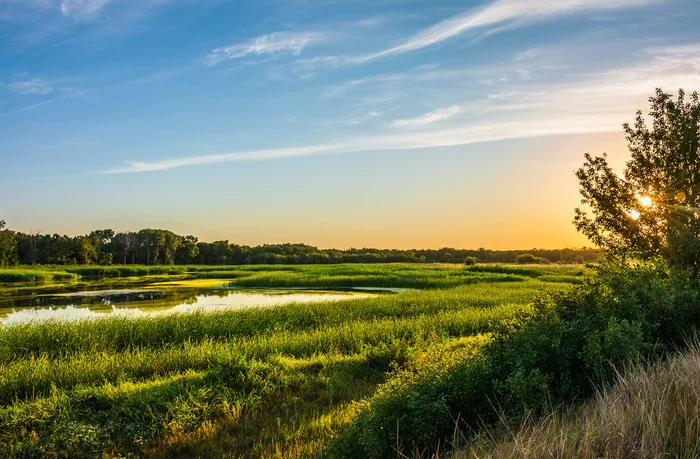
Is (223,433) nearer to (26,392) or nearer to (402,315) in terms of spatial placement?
(26,392)

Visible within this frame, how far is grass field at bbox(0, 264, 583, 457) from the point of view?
22.9 feet

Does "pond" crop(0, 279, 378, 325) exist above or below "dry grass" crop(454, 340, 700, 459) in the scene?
below

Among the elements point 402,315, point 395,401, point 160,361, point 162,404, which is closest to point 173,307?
point 402,315

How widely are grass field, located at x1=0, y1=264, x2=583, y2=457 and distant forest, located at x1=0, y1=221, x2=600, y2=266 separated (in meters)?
77.2

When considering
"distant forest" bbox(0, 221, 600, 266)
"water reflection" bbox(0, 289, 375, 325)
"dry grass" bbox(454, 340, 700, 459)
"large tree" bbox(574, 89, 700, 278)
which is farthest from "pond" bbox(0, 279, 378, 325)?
"distant forest" bbox(0, 221, 600, 266)

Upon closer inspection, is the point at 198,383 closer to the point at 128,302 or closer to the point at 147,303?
the point at 147,303

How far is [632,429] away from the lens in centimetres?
404

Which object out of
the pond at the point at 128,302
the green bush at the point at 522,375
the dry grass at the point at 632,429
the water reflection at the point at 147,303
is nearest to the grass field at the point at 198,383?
the green bush at the point at 522,375

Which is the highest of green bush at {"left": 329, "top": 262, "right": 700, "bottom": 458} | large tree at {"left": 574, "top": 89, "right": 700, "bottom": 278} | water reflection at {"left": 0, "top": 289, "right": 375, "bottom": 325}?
large tree at {"left": 574, "top": 89, "right": 700, "bottom": 278}

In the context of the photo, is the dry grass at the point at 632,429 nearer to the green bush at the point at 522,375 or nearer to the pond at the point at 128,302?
the green bush at the point at 522,375

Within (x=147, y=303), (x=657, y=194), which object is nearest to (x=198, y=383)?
(x=657, y=194)

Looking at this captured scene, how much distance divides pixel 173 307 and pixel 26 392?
17.3 m

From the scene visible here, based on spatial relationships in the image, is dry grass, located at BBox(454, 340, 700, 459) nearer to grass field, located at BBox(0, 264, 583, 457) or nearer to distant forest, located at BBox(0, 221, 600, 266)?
grass field, located at BBox(0, 264, 583, 457)

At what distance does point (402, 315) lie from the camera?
1958 centimetres
